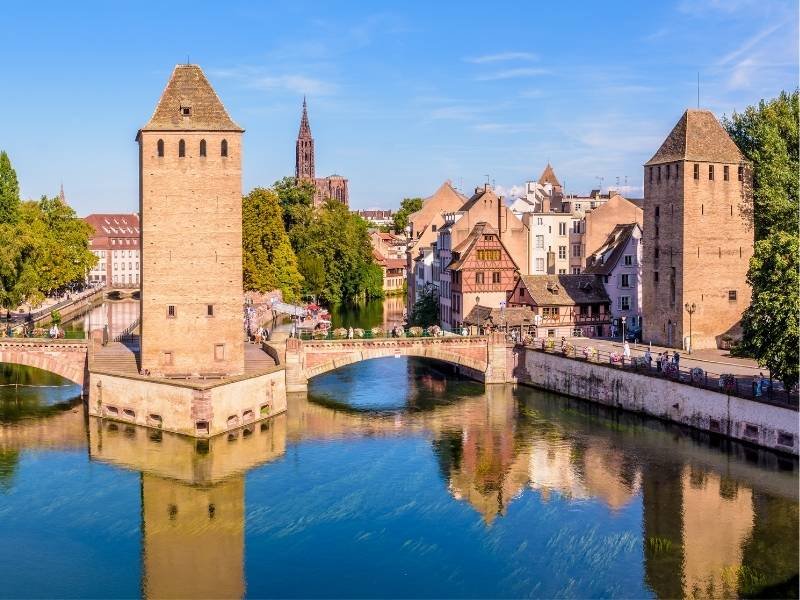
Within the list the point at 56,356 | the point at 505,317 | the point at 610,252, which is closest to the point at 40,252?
the point at 56,356

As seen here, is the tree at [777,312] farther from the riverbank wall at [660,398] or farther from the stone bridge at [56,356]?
the stone bridge at [56,356]

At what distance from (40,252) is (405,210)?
93.1 meters

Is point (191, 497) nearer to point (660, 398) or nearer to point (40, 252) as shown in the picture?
point (660, 398)

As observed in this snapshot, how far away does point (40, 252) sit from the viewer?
84.1 metres

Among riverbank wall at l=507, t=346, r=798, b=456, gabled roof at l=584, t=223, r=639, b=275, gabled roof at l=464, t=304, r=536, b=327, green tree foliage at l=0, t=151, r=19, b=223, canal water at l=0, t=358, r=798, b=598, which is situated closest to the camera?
canal water at l=0, t=358, r=798, b=598

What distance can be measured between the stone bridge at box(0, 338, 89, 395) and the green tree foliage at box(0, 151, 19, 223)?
37777 millimetres

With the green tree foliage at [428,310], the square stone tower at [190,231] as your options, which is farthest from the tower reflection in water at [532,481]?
the green tree foliage at [428,310]

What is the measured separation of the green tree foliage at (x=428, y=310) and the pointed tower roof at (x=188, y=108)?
111 feet

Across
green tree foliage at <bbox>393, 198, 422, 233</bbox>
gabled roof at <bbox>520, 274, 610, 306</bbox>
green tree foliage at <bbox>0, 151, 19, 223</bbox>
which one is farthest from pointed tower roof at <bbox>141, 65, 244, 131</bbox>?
green tree foliage at <bbox>393, 198, 422, 233</bbox>

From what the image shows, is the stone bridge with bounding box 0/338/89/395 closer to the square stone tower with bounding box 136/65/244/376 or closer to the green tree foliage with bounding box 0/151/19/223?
the square stone tower with bounding box 136/65/244/376

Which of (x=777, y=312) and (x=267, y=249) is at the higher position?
(x=267, y=249)

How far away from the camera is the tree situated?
41344 millimetres

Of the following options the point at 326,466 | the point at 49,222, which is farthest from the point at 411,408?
the point at 49,222

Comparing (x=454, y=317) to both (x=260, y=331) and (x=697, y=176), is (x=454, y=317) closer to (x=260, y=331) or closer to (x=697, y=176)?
(x=260, y=331)
